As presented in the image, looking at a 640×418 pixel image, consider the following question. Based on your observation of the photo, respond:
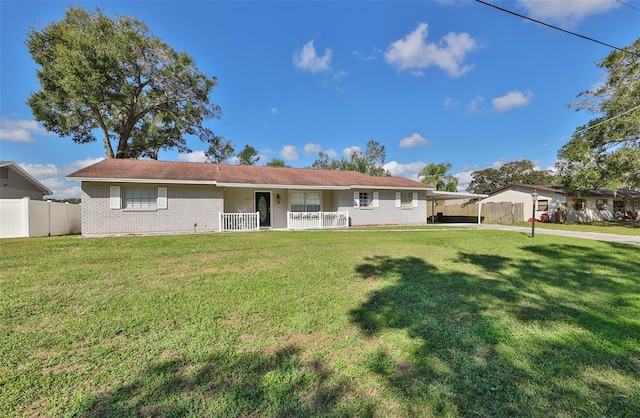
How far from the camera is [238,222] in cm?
1443

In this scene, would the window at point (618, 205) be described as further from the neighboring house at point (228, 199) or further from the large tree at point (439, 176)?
the neighboring house at point (228, 199)

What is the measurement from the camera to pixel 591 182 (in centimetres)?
1914

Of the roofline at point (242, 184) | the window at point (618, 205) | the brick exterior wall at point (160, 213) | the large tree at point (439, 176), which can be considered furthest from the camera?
the large tree at point (439, 176)

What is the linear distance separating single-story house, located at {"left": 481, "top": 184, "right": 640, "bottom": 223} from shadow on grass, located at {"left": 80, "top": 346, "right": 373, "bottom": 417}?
26.3 metres

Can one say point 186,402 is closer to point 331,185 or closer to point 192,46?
point 331,185

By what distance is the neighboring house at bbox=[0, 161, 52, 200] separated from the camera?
16594 mm

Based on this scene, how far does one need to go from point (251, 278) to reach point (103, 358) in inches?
111

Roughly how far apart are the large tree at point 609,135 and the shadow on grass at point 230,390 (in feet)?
78.8

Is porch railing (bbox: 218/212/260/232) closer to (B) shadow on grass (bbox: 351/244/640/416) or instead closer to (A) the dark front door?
(A) the dark front door

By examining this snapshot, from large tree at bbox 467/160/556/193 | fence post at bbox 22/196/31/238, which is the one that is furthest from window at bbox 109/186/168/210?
large tree at bbox 467/160/556/193

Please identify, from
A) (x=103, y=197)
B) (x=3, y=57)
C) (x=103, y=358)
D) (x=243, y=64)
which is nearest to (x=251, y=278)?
(x=103, y=358)

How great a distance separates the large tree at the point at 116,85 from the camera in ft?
58.3

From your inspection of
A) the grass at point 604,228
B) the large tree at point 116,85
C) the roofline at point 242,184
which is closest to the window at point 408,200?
the roofline at point 242,184

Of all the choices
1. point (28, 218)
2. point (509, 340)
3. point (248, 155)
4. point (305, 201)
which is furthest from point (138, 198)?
point (248, 155)
